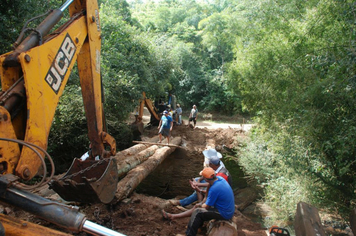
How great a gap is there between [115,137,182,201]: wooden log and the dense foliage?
258 cm

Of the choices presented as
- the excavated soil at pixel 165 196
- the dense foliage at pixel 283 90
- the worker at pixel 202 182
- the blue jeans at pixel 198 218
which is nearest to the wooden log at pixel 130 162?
the excavated soil at pixel 165 196

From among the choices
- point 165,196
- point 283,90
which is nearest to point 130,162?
point 165,196

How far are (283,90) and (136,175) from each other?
539 cm

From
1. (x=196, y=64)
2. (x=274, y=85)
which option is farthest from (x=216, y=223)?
(x=196, y=64)

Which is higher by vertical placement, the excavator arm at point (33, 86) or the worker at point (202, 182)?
the excavator arm at point (33, 86)

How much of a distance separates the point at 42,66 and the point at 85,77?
46.8 inches

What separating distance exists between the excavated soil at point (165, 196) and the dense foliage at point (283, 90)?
1.64 meters

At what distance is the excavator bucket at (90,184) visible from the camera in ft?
10.6

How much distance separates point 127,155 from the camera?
7848mm

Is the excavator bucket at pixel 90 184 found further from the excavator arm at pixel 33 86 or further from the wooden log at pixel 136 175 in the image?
the wooden log at pixel 136 175

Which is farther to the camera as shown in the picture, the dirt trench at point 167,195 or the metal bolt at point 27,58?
the dirt trench at point 167,195

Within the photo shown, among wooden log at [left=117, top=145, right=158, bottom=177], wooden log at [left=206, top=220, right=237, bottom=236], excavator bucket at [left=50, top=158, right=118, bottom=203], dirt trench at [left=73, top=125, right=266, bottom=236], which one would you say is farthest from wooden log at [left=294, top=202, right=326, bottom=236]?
wooden log at [left=117, top=145, right=158, bottom=177]

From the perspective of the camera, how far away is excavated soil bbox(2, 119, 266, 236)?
4348mm

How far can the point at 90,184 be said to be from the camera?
318 cm
